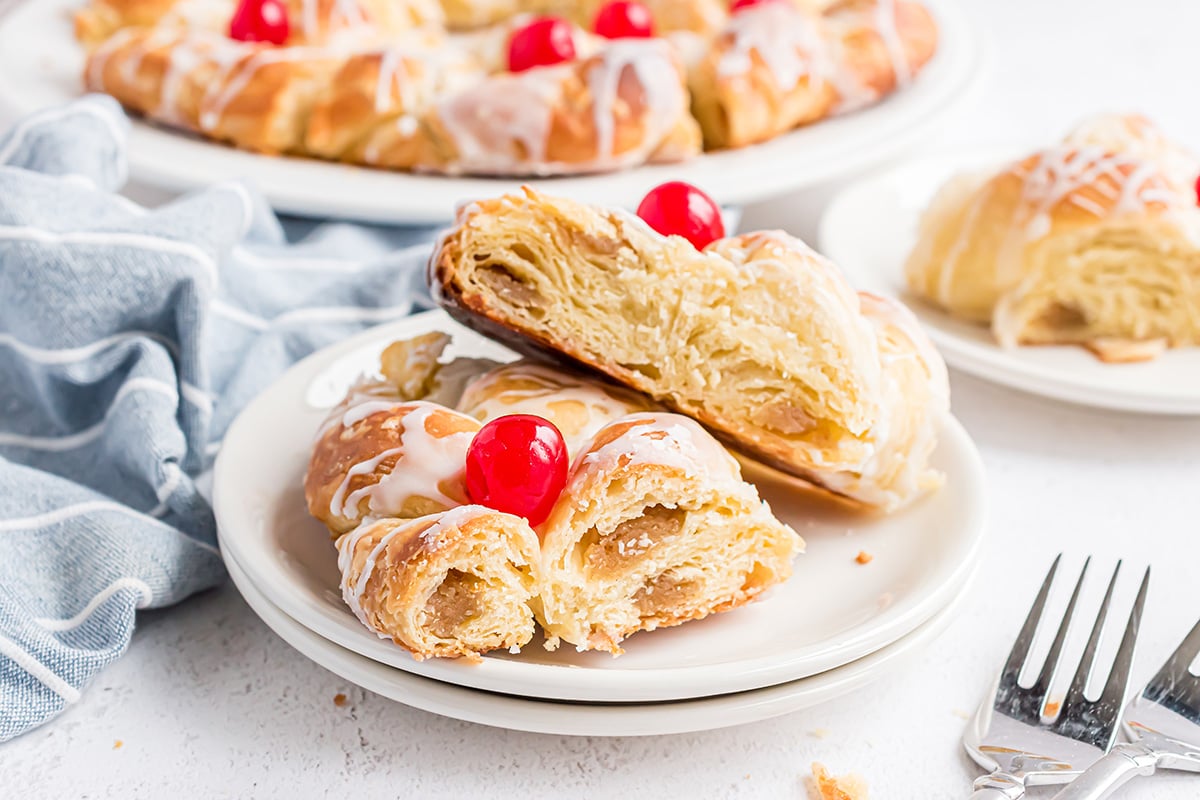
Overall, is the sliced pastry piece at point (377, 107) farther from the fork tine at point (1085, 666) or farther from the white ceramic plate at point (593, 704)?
the fork tine at point (1085, 666)

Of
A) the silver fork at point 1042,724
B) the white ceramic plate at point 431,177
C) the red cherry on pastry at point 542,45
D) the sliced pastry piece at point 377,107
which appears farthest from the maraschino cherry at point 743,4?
the silver fork at point 1042,724

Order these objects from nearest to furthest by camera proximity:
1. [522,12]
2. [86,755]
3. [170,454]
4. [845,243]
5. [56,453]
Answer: [86,755], [170,454], [56,453], [845,243], [522,12]

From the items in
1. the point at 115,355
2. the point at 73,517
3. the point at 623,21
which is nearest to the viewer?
the point at 73,517

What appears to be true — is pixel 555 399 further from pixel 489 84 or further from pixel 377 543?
pixel 489 84

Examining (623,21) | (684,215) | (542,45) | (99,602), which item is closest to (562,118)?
(542,45)

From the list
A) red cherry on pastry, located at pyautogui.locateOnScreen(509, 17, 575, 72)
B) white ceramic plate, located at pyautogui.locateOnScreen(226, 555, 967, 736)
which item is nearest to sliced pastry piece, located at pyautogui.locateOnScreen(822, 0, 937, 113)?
red cherry on pastry, located at pyautogui.locateOnScreen(509, 17, 575, 72)

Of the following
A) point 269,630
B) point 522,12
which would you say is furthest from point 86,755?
point 522,12

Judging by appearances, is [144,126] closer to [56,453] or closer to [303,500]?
[56,453]
